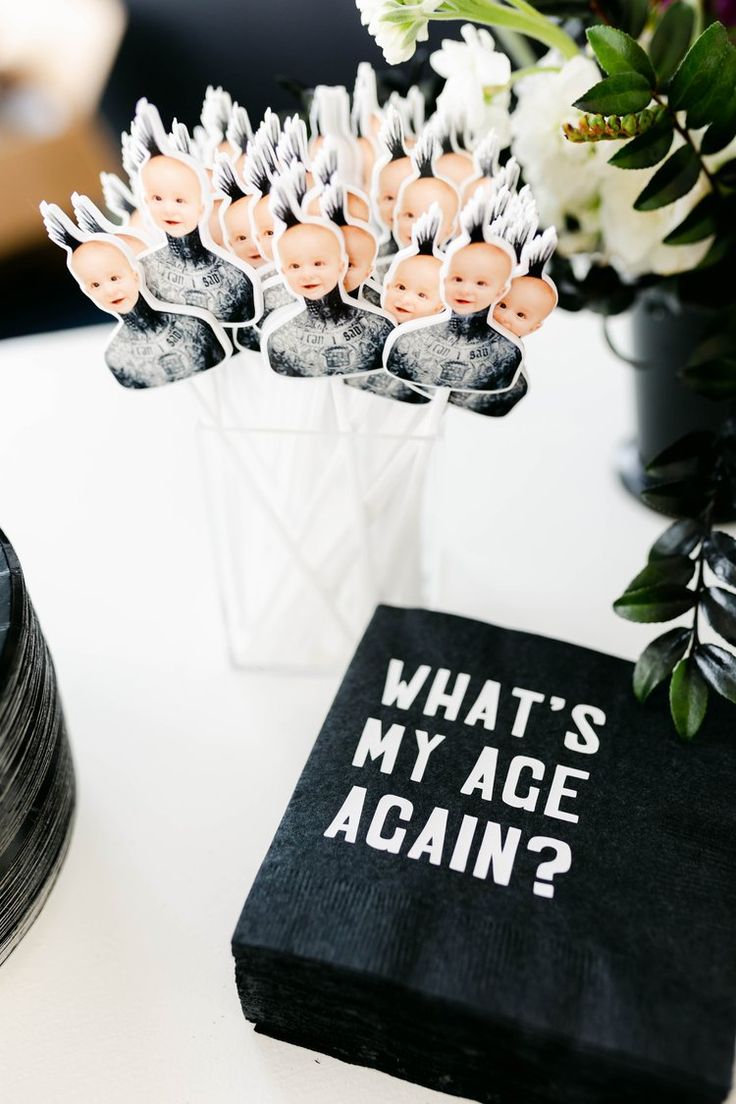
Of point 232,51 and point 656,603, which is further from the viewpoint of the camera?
point 232,51

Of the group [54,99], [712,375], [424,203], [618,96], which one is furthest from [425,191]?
[54,99]

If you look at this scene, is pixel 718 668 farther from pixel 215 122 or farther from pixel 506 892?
pixel 215 122

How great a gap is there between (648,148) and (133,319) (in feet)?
0.94

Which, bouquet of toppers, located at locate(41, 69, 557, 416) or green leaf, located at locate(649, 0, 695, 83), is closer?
bouquet of toppers, located at locate(41, 69, 557, 416)

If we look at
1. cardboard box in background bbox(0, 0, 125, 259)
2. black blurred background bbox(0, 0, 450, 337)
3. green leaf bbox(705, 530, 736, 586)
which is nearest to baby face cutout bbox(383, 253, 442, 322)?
green leaf bbox(705, 530, 736, 586)

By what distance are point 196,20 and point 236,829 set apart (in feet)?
5.48

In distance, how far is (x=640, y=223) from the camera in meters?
0.62

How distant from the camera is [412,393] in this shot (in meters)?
0.55

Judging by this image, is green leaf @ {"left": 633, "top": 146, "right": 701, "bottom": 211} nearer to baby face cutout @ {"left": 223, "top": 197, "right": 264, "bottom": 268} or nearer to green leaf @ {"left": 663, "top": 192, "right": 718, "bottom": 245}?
green leaf @ {"left": 663, "top": 192, "right": 718, "bottom": 245}

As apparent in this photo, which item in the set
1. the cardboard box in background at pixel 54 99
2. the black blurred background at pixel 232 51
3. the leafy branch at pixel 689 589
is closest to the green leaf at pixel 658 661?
the leafy branch at pixel 689 589

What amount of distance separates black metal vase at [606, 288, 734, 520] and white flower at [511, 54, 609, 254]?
0.09m

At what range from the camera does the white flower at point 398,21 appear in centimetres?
50

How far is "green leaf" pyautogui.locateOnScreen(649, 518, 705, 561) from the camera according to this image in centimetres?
57

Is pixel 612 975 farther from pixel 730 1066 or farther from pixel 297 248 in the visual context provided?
pixel 297 248
